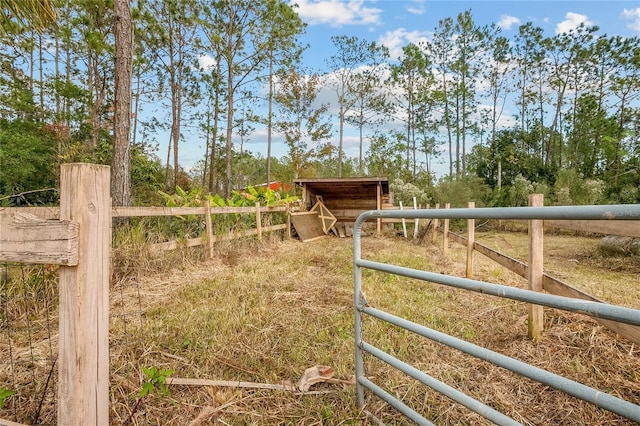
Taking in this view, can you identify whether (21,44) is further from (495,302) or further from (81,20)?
(495,302)

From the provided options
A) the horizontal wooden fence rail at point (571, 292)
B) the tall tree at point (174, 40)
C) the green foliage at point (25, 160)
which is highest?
the tall tree at point (174, 40)

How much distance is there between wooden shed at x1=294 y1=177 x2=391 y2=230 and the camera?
1177cm

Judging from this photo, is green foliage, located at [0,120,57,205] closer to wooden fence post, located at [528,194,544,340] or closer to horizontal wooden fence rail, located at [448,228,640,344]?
horizontal wooden fence rail, located at [448,228,640,344]

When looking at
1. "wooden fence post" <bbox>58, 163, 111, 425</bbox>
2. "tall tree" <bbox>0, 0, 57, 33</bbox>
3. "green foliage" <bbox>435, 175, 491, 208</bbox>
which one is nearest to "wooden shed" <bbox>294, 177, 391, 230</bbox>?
"green foliage" <bbox>435, 175, 491, 208</bbox>

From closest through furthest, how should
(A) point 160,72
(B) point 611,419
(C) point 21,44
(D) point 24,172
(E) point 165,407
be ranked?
(B) point 611,419 < (E) point 165,407 < (D) point 24,172 < (C) point 21,44 < (A) point 160,72

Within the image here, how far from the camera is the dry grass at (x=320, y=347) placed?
2.07m

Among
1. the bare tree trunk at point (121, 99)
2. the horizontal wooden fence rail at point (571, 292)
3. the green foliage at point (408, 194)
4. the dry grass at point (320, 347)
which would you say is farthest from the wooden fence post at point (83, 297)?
the green foliage at point (408, 194)

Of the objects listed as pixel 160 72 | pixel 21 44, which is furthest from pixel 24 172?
pixel 160 72

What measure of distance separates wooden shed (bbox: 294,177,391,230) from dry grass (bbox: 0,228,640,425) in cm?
675

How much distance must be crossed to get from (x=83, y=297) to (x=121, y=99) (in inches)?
249

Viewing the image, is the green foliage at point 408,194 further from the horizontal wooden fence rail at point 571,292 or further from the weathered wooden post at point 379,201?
the horizontal wooden fence rail at point 571,292

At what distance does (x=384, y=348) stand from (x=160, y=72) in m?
23.3

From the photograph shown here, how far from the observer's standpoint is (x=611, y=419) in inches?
77.4

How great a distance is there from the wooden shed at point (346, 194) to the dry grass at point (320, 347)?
675cm
